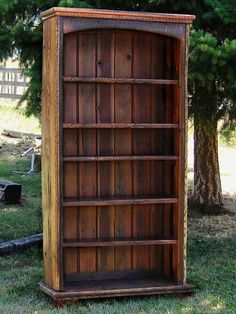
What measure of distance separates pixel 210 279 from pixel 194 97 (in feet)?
6.39

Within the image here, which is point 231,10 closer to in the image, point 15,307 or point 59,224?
point 59,224

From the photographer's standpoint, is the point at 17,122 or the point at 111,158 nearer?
the point at 111,158

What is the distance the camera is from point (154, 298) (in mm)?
4945

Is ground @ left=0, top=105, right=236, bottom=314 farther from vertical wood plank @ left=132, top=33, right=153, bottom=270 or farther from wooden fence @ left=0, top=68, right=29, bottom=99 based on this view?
wooden fence @ left=0, top=68, right=29, bottom=99

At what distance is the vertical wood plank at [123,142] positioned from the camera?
526 centimetres

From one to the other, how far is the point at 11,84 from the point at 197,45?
56.7 feet

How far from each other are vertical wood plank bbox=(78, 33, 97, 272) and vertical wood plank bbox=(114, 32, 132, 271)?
0.59 ft

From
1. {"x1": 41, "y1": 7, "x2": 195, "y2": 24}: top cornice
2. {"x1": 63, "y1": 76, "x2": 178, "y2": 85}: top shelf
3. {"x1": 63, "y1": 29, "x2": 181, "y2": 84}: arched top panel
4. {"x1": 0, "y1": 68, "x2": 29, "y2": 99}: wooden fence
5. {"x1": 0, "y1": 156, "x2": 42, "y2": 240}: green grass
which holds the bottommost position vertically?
{"x1": 0, "y1": 156, "x2": 42, "y2": 240}: green grass

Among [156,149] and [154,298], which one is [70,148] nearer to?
[156,149]

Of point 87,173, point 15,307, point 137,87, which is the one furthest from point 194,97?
point 15,307

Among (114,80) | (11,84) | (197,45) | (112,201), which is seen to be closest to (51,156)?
(112,201)

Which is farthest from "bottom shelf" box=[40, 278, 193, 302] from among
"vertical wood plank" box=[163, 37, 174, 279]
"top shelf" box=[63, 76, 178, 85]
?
"top shelf" box=[63, 76, 178, 85]

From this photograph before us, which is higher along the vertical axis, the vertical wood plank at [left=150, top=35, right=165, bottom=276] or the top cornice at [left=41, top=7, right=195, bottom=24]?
the top cornice at [left=41, top=7, right=195, bottom=24]

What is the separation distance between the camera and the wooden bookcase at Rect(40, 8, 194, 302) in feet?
15.8
